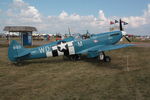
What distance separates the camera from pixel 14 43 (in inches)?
415

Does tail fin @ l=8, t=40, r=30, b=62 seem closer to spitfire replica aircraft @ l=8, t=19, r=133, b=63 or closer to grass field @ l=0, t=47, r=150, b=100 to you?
spitfire replica aircraft @ l=8, t=19, r=133, b=63

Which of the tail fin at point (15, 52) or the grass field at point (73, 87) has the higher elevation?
the tail fin at point (15, 52)

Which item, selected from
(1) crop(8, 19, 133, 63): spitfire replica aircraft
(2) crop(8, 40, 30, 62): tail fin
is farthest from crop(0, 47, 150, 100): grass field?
(1) crop(8, 19, 133, 63): spitfire replica aircraft

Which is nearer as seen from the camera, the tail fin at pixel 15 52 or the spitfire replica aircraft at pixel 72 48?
the tail fin at pixel 15 52

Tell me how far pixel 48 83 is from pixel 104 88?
229 centimetres

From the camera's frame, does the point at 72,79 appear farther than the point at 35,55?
No

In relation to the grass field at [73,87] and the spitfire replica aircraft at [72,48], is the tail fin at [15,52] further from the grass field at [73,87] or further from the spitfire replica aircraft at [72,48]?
the grass field at [73,87]

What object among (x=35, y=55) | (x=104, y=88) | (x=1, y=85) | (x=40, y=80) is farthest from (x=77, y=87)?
(x=35, y=55)

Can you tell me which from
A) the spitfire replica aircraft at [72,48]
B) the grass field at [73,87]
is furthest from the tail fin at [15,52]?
the grass field at [73,87]

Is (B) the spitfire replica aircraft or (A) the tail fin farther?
(B) the spitfire replica aircraft

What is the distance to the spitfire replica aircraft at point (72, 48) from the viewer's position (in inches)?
417

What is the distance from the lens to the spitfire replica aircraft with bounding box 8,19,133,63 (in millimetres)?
10602

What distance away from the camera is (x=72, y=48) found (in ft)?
39.4

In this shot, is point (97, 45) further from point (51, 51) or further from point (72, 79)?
point (72, 79)
